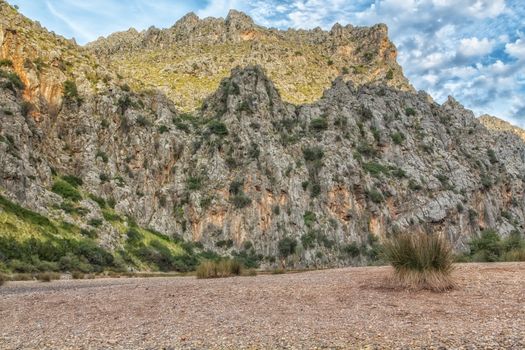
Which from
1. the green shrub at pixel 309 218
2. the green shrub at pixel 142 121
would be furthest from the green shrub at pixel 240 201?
the green shrub at pixel 142 121

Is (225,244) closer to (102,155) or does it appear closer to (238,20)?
(102,155)

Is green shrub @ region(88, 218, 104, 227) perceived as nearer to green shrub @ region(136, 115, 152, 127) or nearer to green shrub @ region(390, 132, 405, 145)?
green shrub @ region(136, 115, 152, 127)

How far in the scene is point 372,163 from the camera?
8894 centimetres

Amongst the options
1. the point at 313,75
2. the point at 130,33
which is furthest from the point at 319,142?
the point at 130,33

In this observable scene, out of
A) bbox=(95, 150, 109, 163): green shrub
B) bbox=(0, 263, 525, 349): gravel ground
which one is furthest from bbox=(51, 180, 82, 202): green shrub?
bbox=(0, 263, 525, 349): gravel ground

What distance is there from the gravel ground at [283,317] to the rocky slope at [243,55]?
284 ft

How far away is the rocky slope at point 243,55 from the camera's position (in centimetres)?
10994

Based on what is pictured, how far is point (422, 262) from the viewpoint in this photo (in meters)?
12.2

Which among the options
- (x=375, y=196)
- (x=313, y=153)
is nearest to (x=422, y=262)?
(x=375, y=196)

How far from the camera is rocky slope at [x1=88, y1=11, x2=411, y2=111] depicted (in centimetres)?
10994

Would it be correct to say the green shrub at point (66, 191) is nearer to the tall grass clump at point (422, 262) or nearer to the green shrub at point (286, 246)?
the green shrub at point (286, 246)

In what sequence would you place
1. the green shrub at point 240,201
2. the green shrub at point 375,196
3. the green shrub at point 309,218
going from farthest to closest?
the green shrub at point 375,196 → the green shrub at point 309,218 → the green shrub at point 240,201

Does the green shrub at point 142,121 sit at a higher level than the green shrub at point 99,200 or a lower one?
higher

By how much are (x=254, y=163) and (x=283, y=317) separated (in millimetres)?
65606
